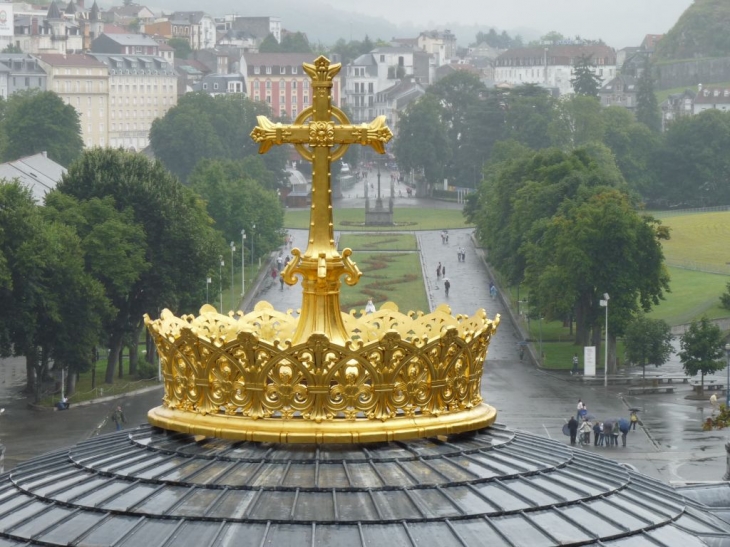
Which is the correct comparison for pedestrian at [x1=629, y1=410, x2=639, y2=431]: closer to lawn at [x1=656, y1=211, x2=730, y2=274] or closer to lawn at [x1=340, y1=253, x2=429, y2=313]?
lawn at [x1=340, y1=253, x2=429, y2=313]

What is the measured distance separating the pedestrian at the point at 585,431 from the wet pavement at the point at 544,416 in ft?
2.35

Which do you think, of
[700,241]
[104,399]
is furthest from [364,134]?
[700,241]

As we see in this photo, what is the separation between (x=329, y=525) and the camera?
1628 centimetres

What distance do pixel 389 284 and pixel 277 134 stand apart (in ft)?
402

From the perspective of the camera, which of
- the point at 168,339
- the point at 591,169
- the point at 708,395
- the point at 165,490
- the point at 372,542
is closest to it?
the point at 372,542

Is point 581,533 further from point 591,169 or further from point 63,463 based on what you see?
point 591,169

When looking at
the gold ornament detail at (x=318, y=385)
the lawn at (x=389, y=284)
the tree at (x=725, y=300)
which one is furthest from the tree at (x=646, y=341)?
the gold ornament detail at (x=318, y=385)

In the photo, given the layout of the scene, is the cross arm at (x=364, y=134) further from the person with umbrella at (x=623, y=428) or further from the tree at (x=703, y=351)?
the tree at (x=703, y=351)

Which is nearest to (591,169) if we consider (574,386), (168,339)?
(574,386)

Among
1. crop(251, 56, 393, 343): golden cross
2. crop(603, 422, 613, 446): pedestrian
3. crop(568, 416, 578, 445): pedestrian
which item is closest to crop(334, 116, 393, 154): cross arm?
crop(251, 56, 393, 343): golden cross

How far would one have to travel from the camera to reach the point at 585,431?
244 feet

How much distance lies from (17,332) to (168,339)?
6750cm

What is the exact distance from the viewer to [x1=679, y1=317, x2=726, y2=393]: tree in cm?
9469

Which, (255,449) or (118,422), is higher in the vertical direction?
(255,449)
